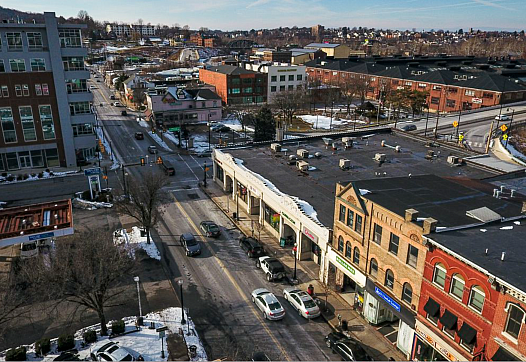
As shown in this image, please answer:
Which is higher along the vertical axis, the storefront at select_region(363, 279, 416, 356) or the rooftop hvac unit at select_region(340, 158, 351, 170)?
the rooftop hvac unit at select_region(340, 158, 351, 170)

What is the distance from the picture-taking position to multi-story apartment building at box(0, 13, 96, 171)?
5922 cm

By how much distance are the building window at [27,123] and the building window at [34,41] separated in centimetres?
Result: 906

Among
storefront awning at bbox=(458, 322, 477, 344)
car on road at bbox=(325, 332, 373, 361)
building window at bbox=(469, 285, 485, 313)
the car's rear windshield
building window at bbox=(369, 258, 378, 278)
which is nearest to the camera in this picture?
building window at bbox=(469, 285, 485, 313)

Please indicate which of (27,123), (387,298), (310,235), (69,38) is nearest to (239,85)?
(69,38)

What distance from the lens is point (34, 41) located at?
197ft

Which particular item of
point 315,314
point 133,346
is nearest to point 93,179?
point 133,346

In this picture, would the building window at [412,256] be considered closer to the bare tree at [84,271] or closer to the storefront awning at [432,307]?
the storefront awning at [432,307]

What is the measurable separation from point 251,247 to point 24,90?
150 ft

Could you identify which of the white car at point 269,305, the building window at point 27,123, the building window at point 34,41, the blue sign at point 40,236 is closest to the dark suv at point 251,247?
the white car at point 269,305

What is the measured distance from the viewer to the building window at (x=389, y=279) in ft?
91.6

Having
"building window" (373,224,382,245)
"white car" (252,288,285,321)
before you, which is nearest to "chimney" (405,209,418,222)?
"building window" (373,224,382,245)

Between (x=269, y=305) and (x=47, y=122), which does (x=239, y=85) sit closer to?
(x=47, y=122)

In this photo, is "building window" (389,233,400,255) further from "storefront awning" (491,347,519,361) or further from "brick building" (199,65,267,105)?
"brick building" (199,65,267,105)

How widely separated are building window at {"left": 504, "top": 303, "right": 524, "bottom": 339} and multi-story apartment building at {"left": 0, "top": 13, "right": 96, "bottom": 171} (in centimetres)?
6441
